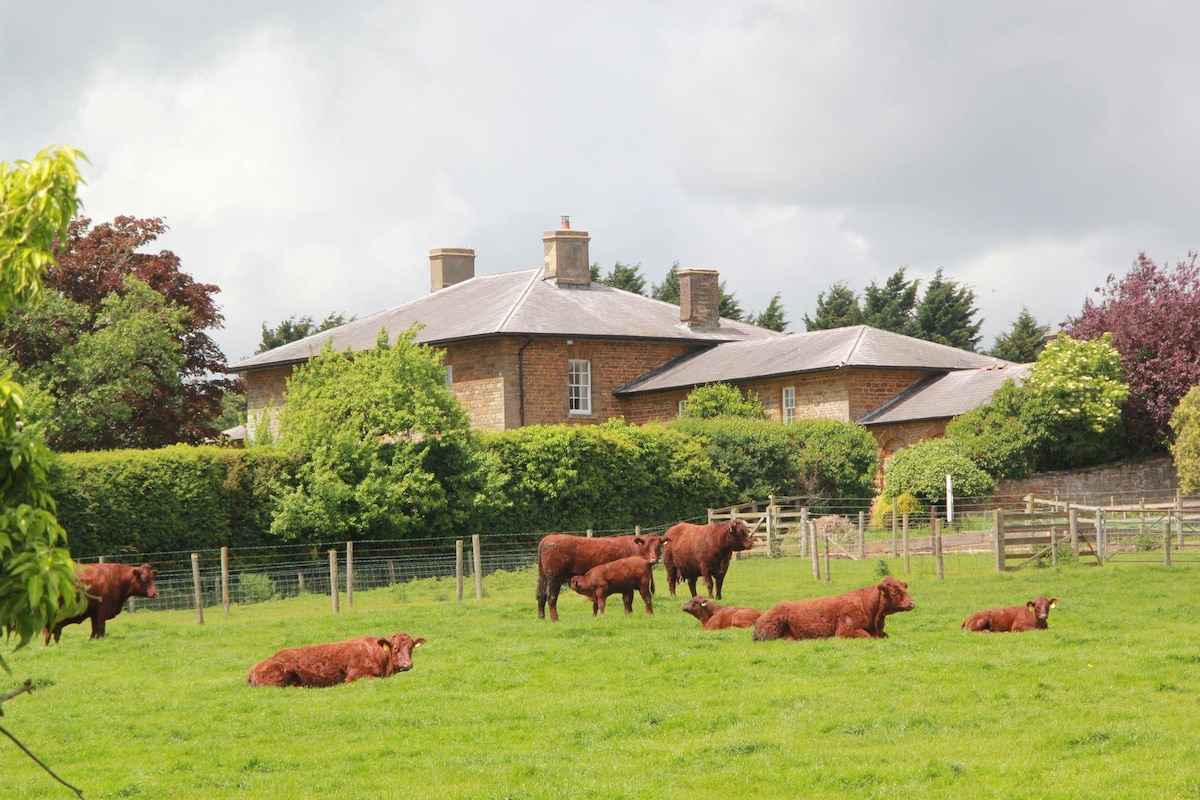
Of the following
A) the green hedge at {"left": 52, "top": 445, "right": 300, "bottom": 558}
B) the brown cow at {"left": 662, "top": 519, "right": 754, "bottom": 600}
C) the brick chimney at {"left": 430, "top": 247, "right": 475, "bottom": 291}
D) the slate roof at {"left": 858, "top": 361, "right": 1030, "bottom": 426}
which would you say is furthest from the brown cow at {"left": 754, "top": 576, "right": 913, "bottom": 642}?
the brick chimney at {"left": 430, "top": 247, "right": 475, "bottom": 291}

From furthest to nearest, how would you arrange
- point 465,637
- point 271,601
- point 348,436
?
1. point 348,436
2. point 271,601
3. point 465,637

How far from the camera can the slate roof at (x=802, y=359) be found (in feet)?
153

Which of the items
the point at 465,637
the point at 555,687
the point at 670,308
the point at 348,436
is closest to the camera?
the point at 555,687

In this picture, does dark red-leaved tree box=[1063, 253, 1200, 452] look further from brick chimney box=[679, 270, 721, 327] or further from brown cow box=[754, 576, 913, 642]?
brown cow box=[754, 576, 913, 642]

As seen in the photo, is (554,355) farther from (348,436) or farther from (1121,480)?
(1121,480)

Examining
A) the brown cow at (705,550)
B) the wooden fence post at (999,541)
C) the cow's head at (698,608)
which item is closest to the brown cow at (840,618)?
the cow's head at (698,608)

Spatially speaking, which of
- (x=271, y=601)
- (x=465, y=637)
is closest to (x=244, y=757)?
(x=465, y=637)

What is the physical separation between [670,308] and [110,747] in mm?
43686

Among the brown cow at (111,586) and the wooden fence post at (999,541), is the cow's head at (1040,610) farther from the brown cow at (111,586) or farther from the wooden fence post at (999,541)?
the brown cow at (111,586)

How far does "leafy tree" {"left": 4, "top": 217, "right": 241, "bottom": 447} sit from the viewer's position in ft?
146

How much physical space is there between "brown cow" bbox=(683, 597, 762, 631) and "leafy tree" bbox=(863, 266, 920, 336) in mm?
64937

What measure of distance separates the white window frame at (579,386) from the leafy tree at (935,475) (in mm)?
10238

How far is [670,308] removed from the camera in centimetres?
5559

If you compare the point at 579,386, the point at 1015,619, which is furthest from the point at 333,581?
the point at 579,386
